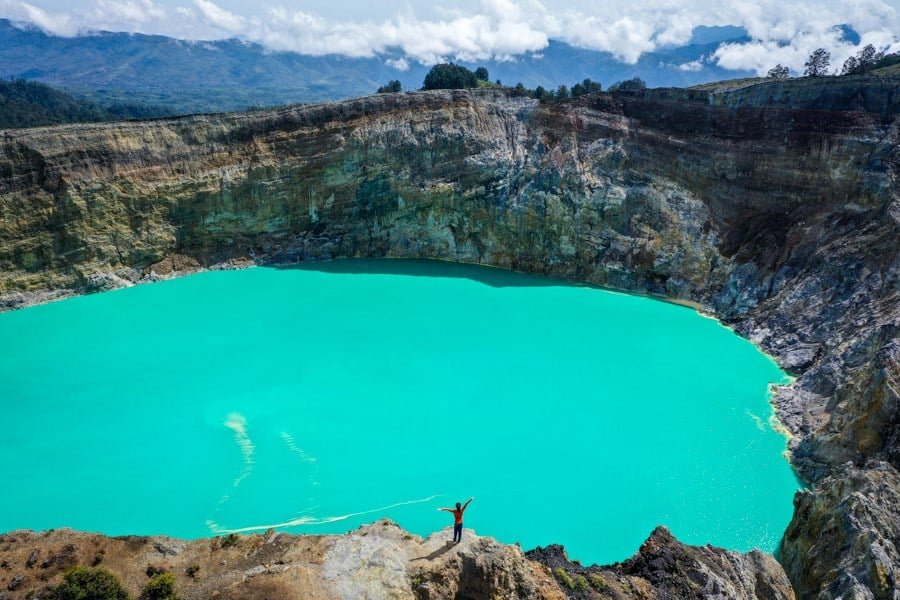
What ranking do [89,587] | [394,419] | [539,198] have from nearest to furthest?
→ [89,587] → [394,419] → [539,198]

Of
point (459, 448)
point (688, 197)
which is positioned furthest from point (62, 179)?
point (688, 197)

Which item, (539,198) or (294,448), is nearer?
(294,448)

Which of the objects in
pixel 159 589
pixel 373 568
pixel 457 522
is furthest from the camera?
pixel 457 522

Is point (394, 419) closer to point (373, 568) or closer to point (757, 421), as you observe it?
point (373, 568)

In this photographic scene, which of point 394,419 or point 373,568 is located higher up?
point 394,419

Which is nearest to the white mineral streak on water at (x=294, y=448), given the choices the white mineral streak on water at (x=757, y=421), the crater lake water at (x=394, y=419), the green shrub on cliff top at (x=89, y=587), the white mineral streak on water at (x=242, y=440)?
the crater lake water at (x=394, y=419)

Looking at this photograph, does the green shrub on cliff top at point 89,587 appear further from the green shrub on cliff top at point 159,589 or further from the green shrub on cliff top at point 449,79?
the green shrub on cliff top at point 449,79

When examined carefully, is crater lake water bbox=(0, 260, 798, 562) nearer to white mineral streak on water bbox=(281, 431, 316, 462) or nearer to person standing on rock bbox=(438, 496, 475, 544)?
white mineral streak on water bbox=(281, 431, 316, 462)

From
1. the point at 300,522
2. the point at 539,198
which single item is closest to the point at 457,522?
the point at 300,522

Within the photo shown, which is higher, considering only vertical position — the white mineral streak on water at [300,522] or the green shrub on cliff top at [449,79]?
the green shrub on cliff top at [449,79]
